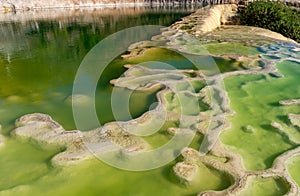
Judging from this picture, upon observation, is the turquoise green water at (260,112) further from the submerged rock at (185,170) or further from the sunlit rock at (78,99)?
the sunlit rock at (78,99)

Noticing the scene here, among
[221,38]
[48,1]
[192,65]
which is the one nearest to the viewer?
[192,65]

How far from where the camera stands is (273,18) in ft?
51.0

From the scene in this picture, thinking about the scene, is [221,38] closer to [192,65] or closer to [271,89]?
[192,65]

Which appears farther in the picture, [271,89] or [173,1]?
[173,1]

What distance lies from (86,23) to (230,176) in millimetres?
18069

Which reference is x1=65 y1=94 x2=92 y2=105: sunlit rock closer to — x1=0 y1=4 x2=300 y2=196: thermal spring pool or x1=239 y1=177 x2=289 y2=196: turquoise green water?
x1=0 y1=4 x2=300 y2=196: thermal spring pool

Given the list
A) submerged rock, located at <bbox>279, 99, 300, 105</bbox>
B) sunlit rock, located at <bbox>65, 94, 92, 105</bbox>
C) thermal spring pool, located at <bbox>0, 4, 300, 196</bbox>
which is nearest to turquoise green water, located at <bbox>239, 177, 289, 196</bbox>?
thermal spring pool, located at <bbox>0, 4, 300, 196</bbox>

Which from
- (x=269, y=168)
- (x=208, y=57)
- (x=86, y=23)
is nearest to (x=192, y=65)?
(x=208, y=57)

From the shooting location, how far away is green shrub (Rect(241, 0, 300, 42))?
14781 millimetres

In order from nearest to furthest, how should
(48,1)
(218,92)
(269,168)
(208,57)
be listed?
(269,168) < (218,92) < (208,57) < (48,1)

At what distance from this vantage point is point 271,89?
7.32 m

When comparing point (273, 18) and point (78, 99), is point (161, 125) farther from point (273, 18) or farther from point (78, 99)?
point (273, 18)

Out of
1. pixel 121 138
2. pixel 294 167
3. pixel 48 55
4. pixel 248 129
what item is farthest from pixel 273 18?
pixel 121 138

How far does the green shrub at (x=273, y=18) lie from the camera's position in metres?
14.8
